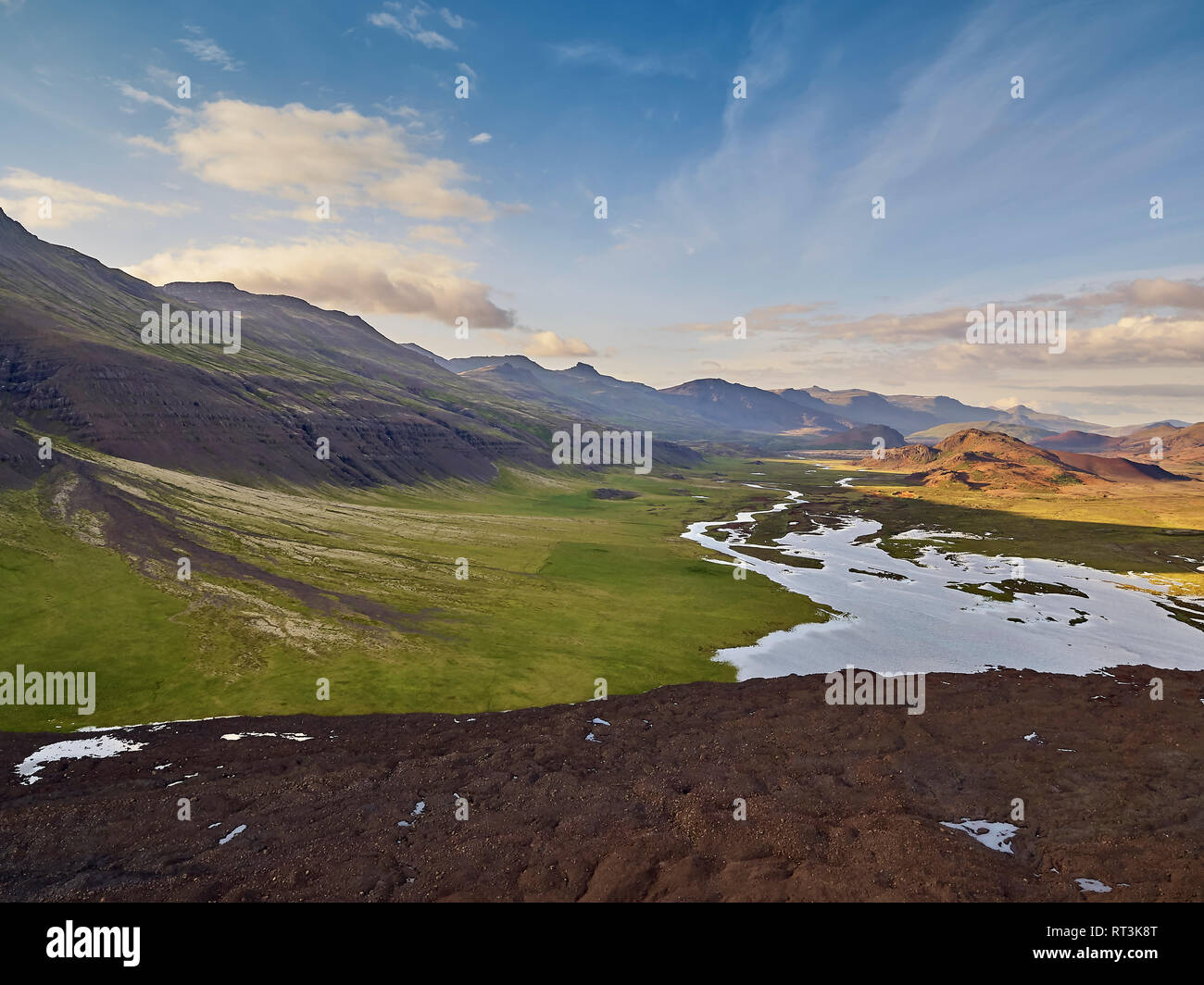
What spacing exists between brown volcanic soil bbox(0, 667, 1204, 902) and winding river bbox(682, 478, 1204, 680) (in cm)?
1238

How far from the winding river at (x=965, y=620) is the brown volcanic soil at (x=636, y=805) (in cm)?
1238

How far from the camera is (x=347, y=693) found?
1939 inches

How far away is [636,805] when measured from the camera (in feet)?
103

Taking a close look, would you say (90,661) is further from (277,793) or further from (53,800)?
(277,793)

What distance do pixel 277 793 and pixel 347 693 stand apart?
17252mm

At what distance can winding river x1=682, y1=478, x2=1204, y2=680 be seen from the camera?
2379 inches

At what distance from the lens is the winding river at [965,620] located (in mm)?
60428
